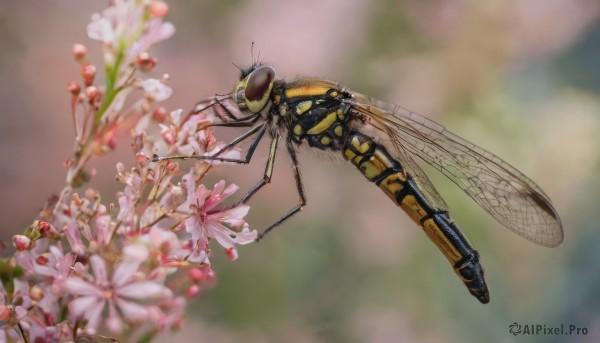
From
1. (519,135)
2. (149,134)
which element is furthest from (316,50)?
(149,134)

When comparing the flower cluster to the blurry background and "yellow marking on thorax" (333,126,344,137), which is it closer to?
"yellow marking on thorax" (333,126,344,137)

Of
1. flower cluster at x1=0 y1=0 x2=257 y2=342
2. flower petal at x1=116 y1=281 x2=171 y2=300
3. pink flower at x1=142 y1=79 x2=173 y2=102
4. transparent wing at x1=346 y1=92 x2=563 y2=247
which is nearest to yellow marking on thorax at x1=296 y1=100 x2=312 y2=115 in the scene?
transparent wing at x1=346 y1=92 x2=563 y2=247

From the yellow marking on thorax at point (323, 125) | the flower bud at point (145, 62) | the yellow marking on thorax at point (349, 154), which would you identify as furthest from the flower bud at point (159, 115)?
the yellow marking on thorax at point (349, 154)

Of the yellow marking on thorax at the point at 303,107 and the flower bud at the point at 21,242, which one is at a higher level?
the yellow marking on thorax at the point at 303,107

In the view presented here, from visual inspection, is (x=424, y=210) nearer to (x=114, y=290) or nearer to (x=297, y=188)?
(x=297, y=188)

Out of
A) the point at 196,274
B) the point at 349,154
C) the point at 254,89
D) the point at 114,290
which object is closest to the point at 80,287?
the point at 114,290

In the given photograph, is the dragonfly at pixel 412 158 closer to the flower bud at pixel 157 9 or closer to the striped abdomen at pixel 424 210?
the striped abdomen at pixel 424 210
